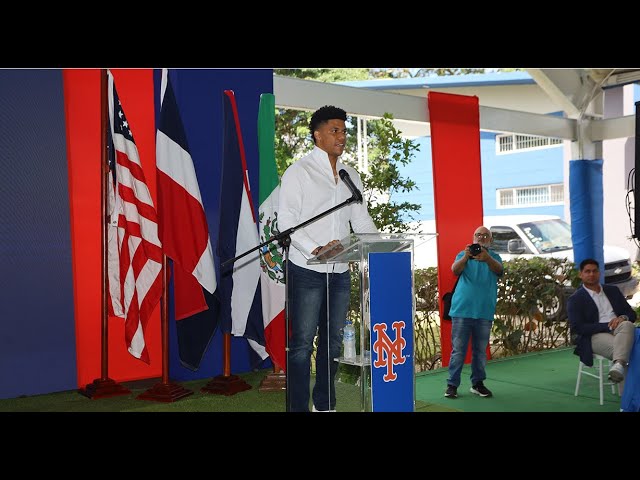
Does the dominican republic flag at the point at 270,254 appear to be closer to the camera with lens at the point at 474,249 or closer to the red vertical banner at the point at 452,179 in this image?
the camera with lens at the point at 474,249

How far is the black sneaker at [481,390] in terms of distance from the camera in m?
5.10

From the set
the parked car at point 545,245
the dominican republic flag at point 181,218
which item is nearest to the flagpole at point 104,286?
the dominican republic flag at point 181,218

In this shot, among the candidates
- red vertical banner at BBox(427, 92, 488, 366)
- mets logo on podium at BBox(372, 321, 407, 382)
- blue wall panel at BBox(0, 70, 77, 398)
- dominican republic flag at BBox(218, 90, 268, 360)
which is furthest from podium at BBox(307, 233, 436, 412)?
red vertical banner at BBox(427, 92, 488, 366)

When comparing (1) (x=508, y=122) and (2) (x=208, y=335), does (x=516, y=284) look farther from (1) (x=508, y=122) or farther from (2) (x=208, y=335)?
(2) (x=208, y=335)

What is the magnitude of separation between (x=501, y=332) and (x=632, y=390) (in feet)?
8.81

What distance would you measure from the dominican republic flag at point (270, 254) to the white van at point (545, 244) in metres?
3.40

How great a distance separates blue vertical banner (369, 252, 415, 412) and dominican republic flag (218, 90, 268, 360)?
6.31ft

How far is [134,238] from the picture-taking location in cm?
461

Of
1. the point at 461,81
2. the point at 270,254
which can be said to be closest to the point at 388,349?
the point at 270,254

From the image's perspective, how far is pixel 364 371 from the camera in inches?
123

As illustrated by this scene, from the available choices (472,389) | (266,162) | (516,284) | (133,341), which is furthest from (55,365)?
(516,284)

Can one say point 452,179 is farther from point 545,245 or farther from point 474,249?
point 545,245

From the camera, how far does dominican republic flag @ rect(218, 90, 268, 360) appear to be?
4.87m

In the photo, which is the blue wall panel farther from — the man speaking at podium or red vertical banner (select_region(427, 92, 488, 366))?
red vertical banner (select_region(427, 92, 488, 366))
